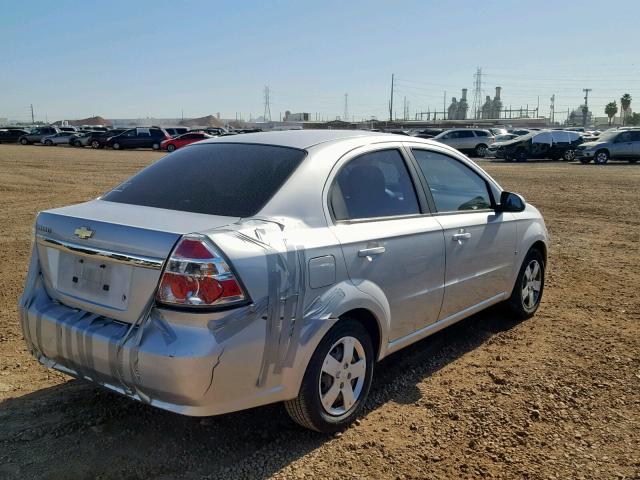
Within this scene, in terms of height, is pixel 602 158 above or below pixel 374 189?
below

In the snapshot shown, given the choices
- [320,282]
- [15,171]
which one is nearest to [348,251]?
[320,282]

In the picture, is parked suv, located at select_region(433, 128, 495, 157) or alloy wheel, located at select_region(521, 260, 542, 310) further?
parked suv, located at select_region(433, 128, 495, 157)

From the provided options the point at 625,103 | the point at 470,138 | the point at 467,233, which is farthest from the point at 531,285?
the point at 625,103

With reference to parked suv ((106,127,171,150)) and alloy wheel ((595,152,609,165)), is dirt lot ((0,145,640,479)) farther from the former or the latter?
parked suv ((106,127,171,150))

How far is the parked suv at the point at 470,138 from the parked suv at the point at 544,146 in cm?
302

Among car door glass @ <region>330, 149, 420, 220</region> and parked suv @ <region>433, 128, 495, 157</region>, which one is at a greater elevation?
car door glass @ <region>330, 149, 420, 220</region>

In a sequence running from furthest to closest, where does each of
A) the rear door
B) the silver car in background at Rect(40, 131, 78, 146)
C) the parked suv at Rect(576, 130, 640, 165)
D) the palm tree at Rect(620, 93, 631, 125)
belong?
the palm tree at Rect(620, 93, 631, 125) < the silver car in background at Rect(40, 131, 78, 146) < the parked suv at Rect(576, 130, 640, 165) < the rear door

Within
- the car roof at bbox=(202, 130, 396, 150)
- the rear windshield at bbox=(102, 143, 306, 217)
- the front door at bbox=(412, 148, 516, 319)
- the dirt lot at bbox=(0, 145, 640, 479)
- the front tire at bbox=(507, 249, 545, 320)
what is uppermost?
the car roof at bbox=(202, 130, 396, 150)

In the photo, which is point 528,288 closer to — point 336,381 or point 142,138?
point 336,381

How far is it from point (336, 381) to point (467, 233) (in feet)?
5.43

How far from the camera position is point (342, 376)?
3.40m

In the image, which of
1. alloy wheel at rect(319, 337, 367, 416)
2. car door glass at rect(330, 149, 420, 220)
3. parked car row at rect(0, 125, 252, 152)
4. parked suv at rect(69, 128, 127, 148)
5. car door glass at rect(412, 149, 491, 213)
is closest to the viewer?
alloy wheel at rect(319, 337, 367, 416)

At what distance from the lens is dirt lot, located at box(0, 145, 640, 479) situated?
10.2ft

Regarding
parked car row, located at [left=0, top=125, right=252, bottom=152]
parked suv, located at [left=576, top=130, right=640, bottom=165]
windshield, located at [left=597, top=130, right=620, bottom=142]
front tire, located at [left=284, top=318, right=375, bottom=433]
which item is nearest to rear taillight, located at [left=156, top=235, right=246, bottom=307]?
front tire, located at [left=284, top=318, right=375, bottom=433]
